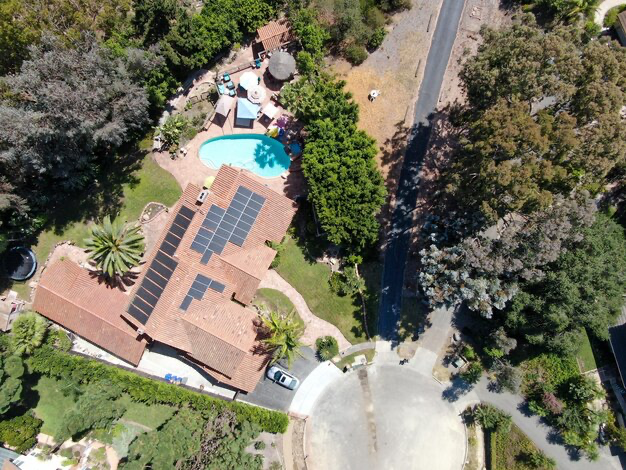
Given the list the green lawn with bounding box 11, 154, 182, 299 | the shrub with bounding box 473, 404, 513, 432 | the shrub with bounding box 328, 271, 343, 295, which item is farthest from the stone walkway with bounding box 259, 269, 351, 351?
the shrub with bounding box 473, 404, 513, 432

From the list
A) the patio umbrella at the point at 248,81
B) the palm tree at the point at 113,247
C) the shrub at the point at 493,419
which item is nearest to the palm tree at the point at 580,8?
the patio umbrella at the point at 248,81

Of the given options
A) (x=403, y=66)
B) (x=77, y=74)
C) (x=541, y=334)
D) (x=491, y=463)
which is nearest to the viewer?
(x=77, y=74)

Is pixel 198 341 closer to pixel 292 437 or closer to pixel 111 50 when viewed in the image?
pixel 292 437

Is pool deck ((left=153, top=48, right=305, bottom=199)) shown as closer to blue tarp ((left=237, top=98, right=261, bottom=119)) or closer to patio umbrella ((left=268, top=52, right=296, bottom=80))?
blue tarp ((left=237, top=98, right=261, bottom=119))

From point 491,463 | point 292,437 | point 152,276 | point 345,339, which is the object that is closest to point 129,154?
point 152,276

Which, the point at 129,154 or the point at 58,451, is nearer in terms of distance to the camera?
the point at 58,451

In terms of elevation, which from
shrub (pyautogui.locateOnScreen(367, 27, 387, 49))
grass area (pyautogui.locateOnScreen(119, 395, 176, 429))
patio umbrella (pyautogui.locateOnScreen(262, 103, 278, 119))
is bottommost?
grass area (pyautogui.locateOnScreen(119, 395, 176, 429))

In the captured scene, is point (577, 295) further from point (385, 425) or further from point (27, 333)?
point (27, 333)
